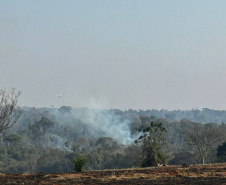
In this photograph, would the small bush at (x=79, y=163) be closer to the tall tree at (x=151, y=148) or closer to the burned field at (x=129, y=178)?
the burned field at (x=129, y=178)

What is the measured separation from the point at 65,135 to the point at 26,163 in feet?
253

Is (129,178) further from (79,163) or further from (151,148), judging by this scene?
(151,148)

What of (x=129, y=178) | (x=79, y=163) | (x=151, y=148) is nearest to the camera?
(x=129, y=178)

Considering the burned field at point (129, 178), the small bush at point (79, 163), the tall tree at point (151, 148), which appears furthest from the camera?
the tall tree at point (151, 148)

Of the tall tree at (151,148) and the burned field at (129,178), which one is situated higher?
the tall tree at (151,148)

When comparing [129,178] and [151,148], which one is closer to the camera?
[129,178]

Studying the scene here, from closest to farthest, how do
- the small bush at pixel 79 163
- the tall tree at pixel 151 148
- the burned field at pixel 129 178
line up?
1. the burned field at pixel 129 178
2. the small bush at pixel 79 163
3. the tall tree at pixel 151 148

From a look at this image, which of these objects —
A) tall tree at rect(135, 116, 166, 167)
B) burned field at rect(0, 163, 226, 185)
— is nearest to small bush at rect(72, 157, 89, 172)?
burned field at rect(0, 163, 226, 185)

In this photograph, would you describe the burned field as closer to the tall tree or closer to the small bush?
the small bush

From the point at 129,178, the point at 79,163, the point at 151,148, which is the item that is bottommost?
the point at 129,178

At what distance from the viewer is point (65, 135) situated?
7411 inches

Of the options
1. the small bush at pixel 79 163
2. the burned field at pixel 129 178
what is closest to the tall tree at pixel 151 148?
the small bush at pixel 79 163

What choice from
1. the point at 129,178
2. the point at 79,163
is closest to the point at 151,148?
the point at 79,163

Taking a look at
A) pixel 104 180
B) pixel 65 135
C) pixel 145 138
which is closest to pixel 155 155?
pixel 145 138
